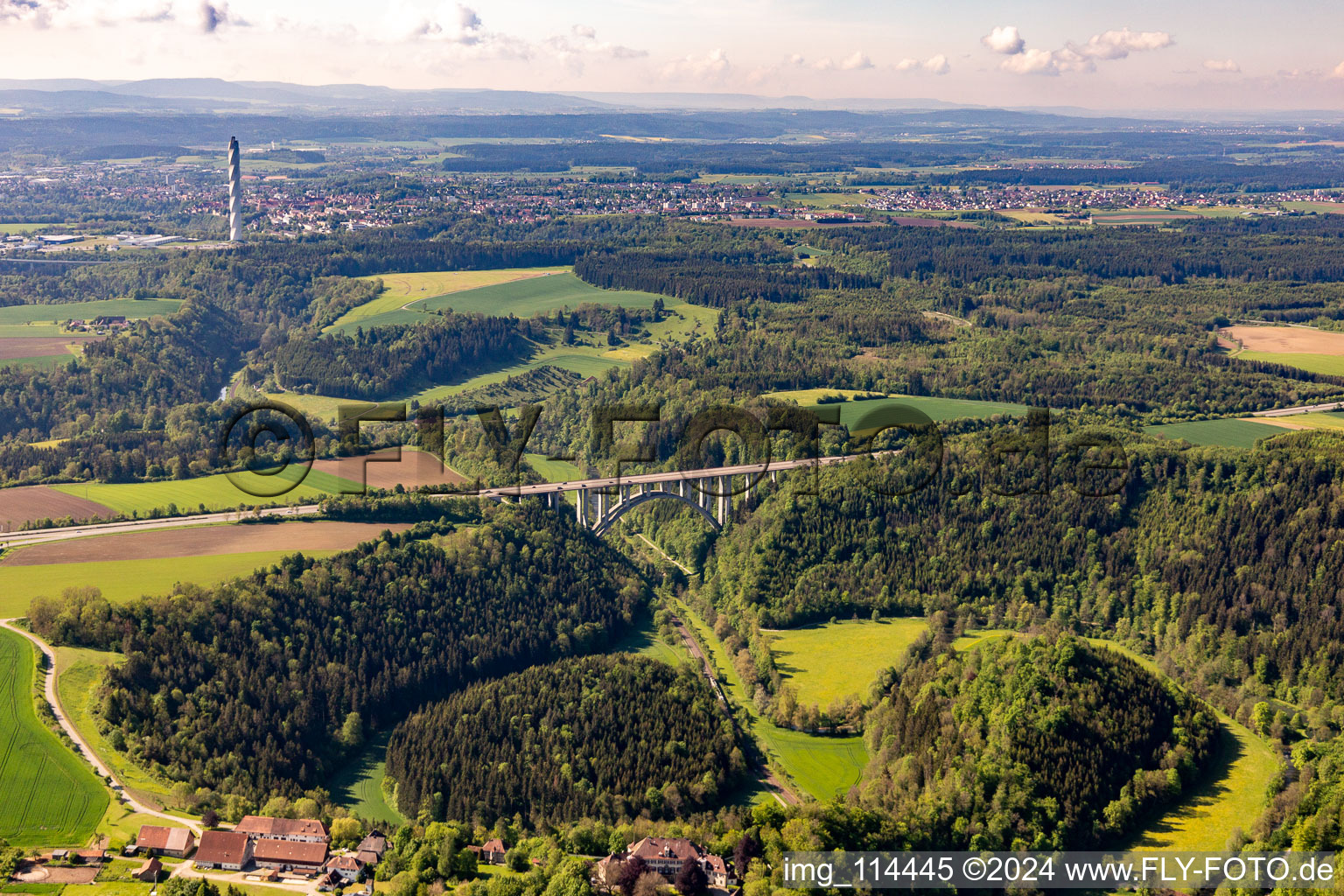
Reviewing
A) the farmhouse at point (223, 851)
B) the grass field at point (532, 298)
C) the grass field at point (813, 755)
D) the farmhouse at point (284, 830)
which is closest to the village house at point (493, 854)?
the farmhouse at point (284, 830)

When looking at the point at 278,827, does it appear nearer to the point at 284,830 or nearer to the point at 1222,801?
the point at 284,830

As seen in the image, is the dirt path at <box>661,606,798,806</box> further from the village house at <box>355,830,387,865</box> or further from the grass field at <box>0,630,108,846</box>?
the grass field at <box>0,630,108,846</box>

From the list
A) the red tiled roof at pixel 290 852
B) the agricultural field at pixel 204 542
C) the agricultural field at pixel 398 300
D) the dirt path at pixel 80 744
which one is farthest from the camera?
the agricultural field at pixel 398 300

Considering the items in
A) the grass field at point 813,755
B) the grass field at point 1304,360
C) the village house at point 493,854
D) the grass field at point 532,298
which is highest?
the grass field at point 532,298

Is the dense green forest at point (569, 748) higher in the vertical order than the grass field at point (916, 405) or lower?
lower

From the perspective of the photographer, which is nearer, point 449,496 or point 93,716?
point 93,716

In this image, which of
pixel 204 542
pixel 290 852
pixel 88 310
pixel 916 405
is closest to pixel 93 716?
pixel 290 852

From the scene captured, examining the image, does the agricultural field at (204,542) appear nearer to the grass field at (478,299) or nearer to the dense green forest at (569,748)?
the dense green forest at (569,748)

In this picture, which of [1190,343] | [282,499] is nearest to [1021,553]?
[282,499]

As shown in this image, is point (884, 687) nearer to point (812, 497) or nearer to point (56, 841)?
point (812, 497)
